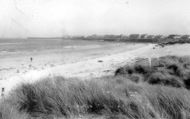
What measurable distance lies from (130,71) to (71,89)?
23.4ft

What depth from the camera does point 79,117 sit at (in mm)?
4055

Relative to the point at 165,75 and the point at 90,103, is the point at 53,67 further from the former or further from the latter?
the point at 90,103

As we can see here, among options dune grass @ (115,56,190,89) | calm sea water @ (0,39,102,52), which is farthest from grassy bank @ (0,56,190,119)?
calm sea water @ (0,39,102,52)

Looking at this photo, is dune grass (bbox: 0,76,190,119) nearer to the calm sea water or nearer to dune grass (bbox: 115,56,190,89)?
dune grass (bbox: 115,56,190,89)

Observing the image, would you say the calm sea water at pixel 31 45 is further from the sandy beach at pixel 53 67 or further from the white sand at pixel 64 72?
the white sand at pixel 64 72

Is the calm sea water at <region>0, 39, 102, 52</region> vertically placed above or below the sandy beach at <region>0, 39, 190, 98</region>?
below

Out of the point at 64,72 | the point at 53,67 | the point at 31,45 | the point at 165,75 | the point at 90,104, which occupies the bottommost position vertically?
the point at 31,45

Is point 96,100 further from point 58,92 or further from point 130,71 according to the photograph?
point 130,71

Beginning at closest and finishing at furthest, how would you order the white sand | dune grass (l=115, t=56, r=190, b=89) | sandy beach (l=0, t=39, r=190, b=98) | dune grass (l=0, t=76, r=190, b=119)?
dune grass (l=0, t=76, r=190, b=119)
dune grass (l=115, t=56, r=190, b=89)
the white sand
sandy beach (l=0, t=39, r=190, b=98)

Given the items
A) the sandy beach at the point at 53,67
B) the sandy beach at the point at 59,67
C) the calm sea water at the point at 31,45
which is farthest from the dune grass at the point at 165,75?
the calm sea water at the point at 31,45

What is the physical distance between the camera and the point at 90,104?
4.57m

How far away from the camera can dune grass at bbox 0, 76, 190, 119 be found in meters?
3.73

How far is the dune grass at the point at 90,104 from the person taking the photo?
3.73 metres

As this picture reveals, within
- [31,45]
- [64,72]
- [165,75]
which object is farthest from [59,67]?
[31,45]
